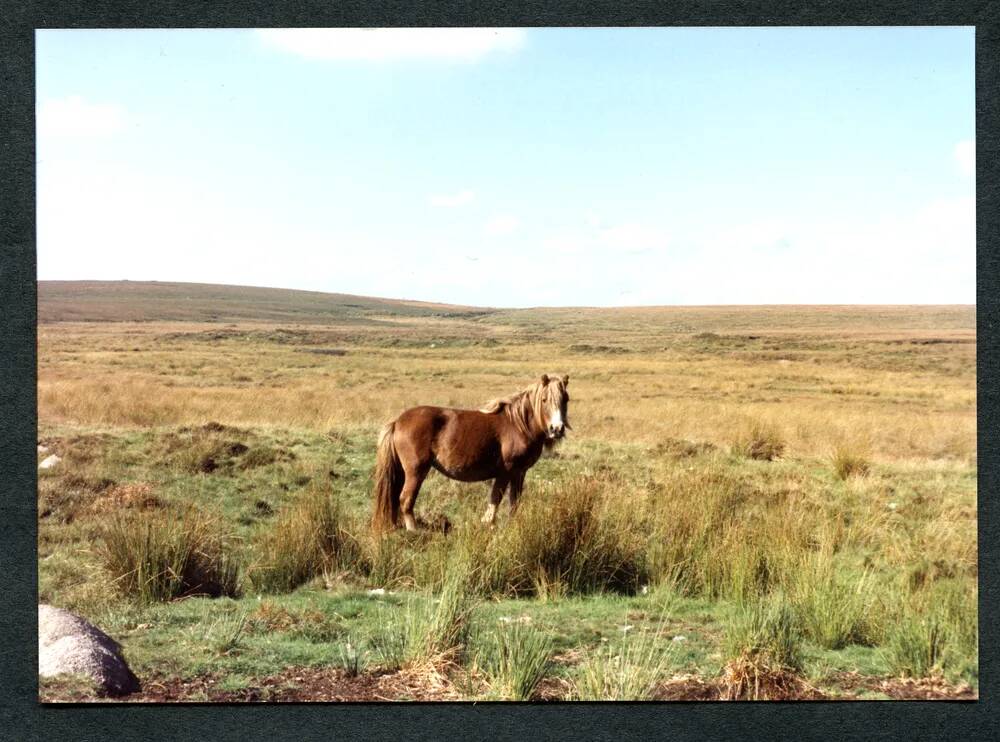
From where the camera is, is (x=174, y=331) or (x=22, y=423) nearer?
(x=22, y=423)

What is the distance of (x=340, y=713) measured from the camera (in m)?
4.68

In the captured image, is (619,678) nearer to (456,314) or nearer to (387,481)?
(387,481)

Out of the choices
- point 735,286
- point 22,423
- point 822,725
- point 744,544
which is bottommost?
point 822,725

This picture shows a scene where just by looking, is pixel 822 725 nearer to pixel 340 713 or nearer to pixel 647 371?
pixel 340 713

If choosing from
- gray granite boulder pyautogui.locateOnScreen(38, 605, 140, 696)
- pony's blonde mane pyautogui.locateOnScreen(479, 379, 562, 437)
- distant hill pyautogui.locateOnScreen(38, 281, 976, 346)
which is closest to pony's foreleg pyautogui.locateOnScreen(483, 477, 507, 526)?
pony's blonde mane pyautogui.locateOnScreen(479, 379, 562, 437)

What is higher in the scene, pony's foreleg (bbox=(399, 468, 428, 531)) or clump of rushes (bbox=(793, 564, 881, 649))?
pony's foreleg (bbox=(399, 468, 428, 531))

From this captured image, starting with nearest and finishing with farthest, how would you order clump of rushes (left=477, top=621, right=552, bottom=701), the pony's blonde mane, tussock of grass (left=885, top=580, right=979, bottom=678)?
1. clump of rushes (left=477, top=621, right=552, bottom=701)
2. tussock of grass (left=885, top=580, right=979, bottom=678)
3. the pony's blonde mane

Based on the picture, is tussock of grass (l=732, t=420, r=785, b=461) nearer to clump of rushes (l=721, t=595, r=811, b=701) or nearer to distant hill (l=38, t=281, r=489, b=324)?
clump of rushes (l=721, t=595, r=811, b=701)

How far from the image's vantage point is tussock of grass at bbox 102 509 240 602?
5.71 m

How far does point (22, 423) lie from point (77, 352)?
2702 centimetres

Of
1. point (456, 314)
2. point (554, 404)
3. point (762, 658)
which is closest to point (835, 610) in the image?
point (762, 658)

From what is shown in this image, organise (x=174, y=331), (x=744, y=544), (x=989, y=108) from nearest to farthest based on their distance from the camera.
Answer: (x=989, y=108), (x=744, y=544), (x=174, y=331)

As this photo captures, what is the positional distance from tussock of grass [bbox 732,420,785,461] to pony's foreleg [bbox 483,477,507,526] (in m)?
6.38

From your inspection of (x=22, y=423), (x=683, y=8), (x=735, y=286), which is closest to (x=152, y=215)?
(x=22, y=423)
